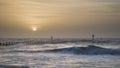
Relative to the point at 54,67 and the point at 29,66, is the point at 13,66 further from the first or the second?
the point at 54,67

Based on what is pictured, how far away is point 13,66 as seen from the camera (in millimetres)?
23094

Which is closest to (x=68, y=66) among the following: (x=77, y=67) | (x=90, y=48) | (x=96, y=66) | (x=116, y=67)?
(x=77, y=67)

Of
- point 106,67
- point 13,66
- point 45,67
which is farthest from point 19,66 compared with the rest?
point 106,67

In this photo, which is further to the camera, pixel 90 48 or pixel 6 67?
pixel 90 48

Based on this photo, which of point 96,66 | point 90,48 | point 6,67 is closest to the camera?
point 6,67

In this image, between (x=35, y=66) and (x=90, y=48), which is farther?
(x=90, y=48)

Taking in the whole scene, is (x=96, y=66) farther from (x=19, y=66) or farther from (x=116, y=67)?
(x=19, y=66)

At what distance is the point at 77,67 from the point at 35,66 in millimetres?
3576

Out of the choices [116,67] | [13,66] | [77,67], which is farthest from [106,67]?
[13,66]

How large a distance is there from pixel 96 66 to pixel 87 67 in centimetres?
108

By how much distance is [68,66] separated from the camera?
23.7 m

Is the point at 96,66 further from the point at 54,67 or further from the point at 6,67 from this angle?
the point at 6,67

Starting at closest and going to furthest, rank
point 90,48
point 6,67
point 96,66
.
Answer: point 6,67 → point 96,66 → point 90,48

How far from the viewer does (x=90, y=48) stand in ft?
175
